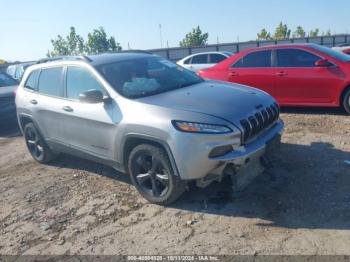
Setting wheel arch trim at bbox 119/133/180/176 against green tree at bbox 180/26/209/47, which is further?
green tree at bbox 180/26/209/47

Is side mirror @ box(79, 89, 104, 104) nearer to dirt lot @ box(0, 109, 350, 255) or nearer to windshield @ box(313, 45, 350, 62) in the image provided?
dirt lot @ box(0, 109, 350, 255)

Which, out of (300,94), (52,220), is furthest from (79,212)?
(300,94)

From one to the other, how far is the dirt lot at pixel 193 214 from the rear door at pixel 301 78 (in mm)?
1726

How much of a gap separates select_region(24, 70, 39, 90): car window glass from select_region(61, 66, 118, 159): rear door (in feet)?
3.79

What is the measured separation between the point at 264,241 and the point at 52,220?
251 cm

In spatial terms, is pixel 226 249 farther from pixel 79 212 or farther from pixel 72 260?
pixel 79 212

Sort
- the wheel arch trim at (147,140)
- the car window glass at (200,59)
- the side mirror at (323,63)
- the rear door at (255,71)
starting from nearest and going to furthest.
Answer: the wheel arch trim at (147,140)
the side mirror at (323,63)
the rear door at (255,71)
the car window glass at (200,59)

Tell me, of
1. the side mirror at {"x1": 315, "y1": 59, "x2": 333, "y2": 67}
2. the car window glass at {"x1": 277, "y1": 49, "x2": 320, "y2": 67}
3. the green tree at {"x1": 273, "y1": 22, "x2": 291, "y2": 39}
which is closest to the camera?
the side mirror at {"x1": 315, "y1": 59, "x2": 333, "y2": 67}

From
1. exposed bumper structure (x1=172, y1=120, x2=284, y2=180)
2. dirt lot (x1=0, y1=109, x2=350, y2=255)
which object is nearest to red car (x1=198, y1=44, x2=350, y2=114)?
dirt lot (x1=0, y1=109, x2=350, y2=255)

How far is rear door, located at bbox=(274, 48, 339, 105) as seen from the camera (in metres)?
7.36

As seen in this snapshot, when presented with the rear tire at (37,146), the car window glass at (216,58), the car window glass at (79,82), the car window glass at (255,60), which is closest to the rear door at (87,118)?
the car window glass at (79,82)

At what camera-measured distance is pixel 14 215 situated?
15.5 feet

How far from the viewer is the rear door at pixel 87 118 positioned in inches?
180

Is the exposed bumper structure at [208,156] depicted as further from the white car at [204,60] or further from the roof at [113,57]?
the white car at [204,60]
